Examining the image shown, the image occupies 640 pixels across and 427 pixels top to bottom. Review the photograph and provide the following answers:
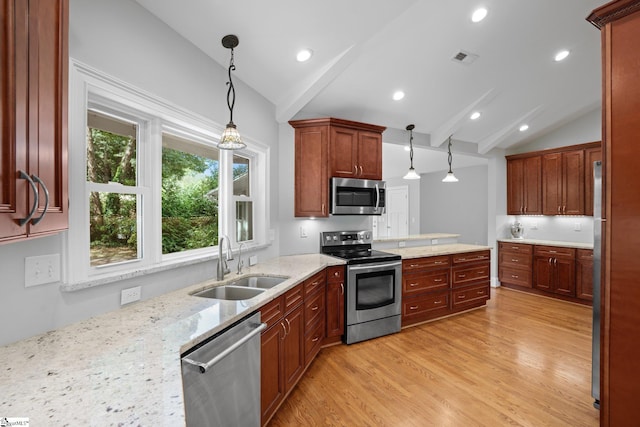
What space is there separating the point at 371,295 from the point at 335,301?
464mm

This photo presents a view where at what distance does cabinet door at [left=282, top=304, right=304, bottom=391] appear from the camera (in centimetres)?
205

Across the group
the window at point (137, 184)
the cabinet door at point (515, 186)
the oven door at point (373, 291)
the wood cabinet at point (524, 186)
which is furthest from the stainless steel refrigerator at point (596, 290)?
the cabinet door at point (515, 186)

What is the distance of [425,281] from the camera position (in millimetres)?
3662

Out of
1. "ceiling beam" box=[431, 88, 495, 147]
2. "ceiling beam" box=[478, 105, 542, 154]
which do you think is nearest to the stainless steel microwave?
"ceiling beam" box=[431, 88, 495, 147]

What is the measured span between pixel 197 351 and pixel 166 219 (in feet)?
3.92

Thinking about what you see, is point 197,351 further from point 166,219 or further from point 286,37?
point 286,37

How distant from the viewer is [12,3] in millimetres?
722

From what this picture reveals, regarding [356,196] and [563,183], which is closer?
[356,196]

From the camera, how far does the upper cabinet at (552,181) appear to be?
15.3ft

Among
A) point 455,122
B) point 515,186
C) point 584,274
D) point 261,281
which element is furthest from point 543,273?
point 261,281

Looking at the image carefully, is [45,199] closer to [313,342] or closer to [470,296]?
[313,342]

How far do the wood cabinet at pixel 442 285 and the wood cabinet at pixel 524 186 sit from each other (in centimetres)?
194

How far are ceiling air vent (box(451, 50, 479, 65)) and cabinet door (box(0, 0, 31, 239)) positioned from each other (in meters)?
3.52

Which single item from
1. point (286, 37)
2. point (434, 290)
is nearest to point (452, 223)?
point (434, 290)
